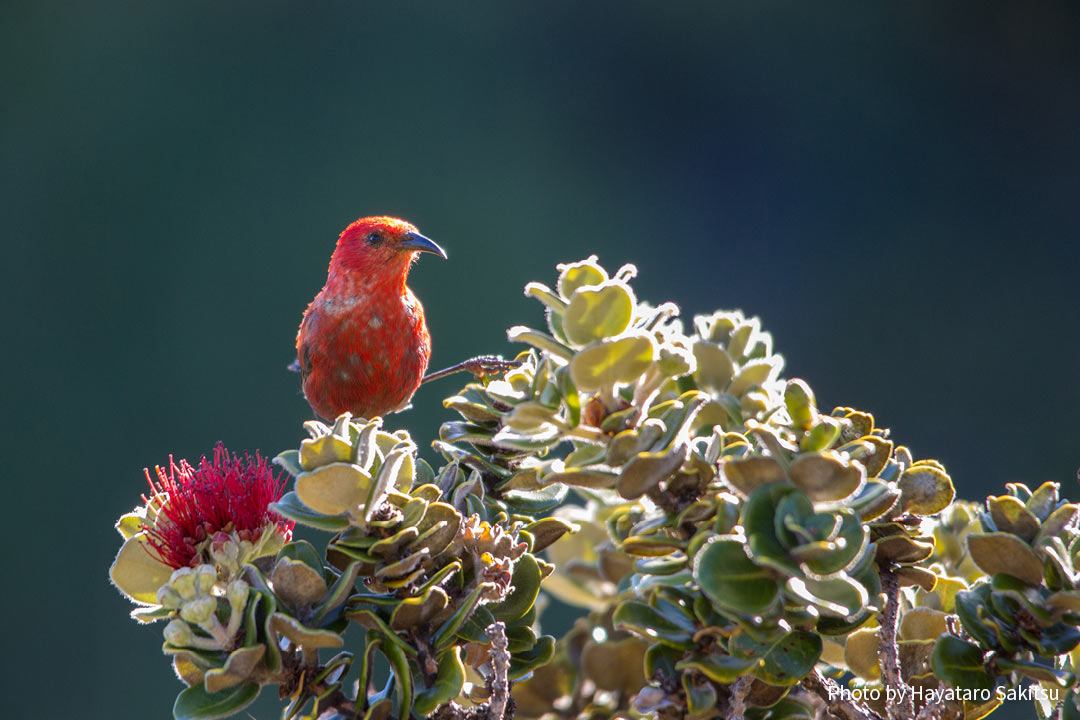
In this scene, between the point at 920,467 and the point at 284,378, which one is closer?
the point at 920,467

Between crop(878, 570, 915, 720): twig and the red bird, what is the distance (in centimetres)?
150

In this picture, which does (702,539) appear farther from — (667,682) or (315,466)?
(315,466)

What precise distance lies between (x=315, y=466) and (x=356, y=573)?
0.14 m

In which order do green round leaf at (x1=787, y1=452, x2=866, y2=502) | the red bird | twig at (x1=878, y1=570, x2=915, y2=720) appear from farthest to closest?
the red bird
twig at (x1=878, y1=570, x2=915, y2=720)
green round leaf at (x1=787, y1=452, x2=866, y2=502)

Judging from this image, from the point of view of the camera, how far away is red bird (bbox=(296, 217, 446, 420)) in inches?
91.1

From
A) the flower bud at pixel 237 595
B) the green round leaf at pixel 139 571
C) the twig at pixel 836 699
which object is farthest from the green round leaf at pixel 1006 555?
the green round leaf at pixel 139 571

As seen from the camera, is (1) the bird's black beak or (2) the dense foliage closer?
(2) the dense foliage

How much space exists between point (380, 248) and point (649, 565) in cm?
160

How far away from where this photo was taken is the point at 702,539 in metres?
0.98

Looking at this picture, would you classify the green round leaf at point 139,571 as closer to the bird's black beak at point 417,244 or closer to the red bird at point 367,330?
the red bird at point 367,330

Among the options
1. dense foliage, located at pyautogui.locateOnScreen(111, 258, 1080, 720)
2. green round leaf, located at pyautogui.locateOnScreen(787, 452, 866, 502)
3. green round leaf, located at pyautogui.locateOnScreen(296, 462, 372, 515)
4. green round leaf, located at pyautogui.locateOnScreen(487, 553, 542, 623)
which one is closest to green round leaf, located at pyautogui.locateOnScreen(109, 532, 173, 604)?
dense foliage, located at pyautogui.locateOnScreen(111, 258, 1080, 720)

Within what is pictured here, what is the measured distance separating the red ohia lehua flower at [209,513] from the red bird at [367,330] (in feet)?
3.63

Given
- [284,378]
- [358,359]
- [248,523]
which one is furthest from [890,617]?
[284,378]

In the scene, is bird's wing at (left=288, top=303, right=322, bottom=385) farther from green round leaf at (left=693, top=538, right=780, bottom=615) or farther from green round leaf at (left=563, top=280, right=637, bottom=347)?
green round leaf at (left=693, top=538, right=780, bottom=615)
